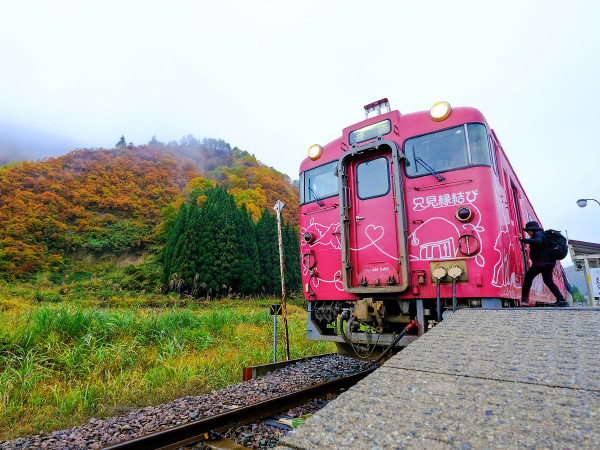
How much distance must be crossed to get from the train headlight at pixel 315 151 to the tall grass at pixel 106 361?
378 cm

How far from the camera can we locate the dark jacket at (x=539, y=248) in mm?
Answer: 5147

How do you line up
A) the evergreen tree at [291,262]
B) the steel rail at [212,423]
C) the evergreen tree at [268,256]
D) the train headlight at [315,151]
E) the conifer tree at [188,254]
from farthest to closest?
the evergreen tree at [291,262]
the evergreen tree at [268,256]
the conifer tree at [188,254]
the train headlight at [315,151]
the steel rail at [212,423]

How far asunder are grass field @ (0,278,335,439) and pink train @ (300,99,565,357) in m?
2.15

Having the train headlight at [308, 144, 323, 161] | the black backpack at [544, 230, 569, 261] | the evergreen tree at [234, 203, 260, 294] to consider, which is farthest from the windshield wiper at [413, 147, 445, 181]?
the evergreen tree at [234, 203, 260, 294]

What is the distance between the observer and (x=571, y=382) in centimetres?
172

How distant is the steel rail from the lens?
2.87 m

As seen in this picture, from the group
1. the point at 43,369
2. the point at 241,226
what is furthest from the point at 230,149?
the point at 43,369

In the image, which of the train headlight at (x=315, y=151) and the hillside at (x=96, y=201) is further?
the hillside at (x=96, y=201)

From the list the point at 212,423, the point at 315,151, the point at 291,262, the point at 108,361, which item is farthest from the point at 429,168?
the point at 291,262

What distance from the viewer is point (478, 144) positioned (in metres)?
4.33

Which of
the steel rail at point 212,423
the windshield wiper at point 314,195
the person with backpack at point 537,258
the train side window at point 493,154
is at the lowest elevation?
the steel rail at point 212,423

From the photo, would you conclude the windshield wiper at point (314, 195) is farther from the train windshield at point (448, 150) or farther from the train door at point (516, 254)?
the train door at point (516, 254)

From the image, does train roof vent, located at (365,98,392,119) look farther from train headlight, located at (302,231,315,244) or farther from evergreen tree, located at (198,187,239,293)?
evergreen tree, located at (198,187,239,293)

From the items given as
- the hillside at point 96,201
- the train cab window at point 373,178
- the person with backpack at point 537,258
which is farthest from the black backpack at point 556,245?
the hillside at point 96,201
